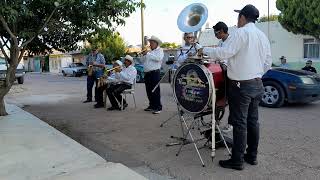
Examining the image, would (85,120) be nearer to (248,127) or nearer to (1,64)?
(248,127)

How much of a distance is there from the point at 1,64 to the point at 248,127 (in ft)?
68.5

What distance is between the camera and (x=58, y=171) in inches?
195

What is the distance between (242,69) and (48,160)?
2.77m

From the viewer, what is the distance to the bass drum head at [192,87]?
5.16 meters

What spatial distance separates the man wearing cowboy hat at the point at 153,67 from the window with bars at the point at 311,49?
16.3 metres

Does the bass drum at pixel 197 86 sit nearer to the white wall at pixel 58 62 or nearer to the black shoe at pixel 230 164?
the black shoe at pixel 230 164

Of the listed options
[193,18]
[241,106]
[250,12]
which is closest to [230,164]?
[241,106]

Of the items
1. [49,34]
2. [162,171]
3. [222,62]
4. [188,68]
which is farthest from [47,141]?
[49,34]

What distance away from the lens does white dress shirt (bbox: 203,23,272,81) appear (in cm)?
486

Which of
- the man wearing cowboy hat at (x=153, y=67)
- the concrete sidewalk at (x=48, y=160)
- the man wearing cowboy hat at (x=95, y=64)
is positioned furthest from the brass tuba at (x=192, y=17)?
the man wearing cowboy hat at (x=95, y=64)

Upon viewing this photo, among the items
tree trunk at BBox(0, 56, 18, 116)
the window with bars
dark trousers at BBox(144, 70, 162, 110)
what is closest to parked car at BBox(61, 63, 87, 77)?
the window with bars

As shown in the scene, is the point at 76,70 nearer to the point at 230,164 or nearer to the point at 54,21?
the point at 54,21

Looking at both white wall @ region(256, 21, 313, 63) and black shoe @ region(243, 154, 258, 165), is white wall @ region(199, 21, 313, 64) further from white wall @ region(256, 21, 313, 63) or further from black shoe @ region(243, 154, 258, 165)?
black shoe @ region(243, 154, 258, 165)

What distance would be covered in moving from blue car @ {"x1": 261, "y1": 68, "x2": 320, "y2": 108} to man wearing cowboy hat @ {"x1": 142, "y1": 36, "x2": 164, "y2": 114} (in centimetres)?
287
